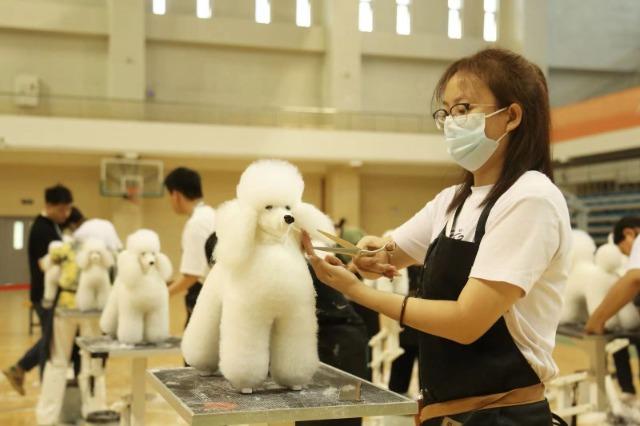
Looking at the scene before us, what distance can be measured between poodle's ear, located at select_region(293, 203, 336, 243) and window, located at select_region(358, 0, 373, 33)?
1516 cm

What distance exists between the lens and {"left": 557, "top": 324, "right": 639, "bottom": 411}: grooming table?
443 centimetres

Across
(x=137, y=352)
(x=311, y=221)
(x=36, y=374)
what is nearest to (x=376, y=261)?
(x=311, y=221)

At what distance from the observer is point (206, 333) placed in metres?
2.33

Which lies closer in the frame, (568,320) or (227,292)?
(227,292)

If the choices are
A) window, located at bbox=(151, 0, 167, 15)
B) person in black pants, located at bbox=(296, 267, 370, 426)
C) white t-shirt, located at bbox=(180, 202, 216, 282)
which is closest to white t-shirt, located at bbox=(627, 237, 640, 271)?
person in black pants, located at bbox=(296, 267, 370, 426)

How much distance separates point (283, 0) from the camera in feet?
58.9

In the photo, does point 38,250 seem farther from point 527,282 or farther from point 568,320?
point 527,282

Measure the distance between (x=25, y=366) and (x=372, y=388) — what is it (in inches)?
164

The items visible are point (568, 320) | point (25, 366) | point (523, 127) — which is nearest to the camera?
point (523, 127)

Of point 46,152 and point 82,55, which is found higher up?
point 82,55

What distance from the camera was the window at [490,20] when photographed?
55.4ft

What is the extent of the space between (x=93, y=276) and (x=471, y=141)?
4.30 m

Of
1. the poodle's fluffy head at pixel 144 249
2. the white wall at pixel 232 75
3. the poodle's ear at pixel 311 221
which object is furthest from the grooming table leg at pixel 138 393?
the white wall at pixel 232 75

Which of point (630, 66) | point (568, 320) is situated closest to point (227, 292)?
point (568, 320)
